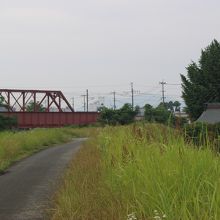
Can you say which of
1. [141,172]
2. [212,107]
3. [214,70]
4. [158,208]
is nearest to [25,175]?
[141,172]

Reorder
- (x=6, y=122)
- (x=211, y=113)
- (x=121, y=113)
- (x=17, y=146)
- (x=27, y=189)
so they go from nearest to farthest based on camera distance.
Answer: (x=27, y=189)
(x=17, y=146)
(x=211, y=113)
(x=6, y=122)
(x=121, y=113)

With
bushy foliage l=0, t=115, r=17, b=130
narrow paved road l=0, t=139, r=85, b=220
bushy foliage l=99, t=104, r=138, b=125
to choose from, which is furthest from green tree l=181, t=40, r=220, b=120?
narrow paved road l=0, t=139, r=85, b=220

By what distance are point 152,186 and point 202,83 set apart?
4964 cm

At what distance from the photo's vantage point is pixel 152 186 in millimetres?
5922

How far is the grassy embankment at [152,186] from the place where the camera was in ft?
16.8

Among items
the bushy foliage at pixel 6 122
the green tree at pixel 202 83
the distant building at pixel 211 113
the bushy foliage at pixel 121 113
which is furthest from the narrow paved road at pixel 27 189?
the bushy foliage at pixel 121 113

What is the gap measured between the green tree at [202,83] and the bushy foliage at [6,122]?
22.5 meters

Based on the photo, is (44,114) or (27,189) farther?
(44,114)

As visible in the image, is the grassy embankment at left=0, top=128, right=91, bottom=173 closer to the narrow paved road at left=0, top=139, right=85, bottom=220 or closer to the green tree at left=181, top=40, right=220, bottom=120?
the narrow paved road at left=0, top=139, right=85, bottom=220

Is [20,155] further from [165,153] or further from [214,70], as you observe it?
[214,70]

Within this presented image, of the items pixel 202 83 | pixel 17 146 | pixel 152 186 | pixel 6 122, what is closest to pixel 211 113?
pixel 202 83

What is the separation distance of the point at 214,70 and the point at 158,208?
5007 cm

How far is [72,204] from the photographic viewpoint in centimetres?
810

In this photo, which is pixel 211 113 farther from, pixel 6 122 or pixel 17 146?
pixel 6 122
